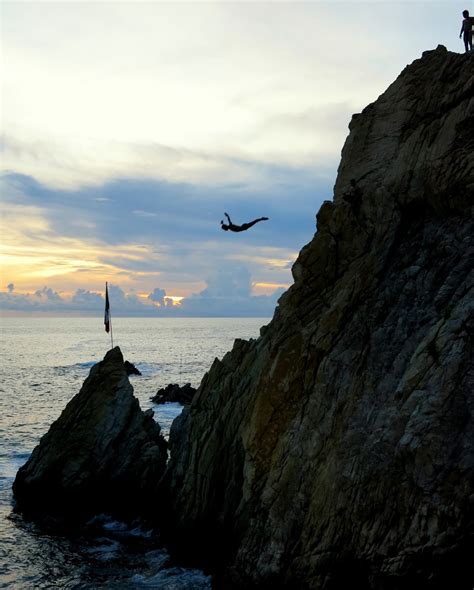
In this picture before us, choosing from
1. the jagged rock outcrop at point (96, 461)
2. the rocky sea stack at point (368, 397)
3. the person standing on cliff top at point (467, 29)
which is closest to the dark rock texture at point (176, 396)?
the jagged rock outcrop at point (96, 461)

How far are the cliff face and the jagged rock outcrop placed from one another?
724 cm

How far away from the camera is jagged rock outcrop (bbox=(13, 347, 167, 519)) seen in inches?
1313

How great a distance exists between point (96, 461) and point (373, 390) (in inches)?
814

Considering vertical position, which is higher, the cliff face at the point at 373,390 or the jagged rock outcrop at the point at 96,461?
the cliff face at the point at 373,390

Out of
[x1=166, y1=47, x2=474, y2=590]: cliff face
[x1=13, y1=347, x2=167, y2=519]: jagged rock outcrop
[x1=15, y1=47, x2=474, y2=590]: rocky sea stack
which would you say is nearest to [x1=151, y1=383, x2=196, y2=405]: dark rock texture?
[x1=13, y1=347, x2=167, y2=519]: jagged rock outcrop

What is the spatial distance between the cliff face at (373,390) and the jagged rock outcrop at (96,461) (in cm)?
724

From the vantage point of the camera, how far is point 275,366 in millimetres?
22812

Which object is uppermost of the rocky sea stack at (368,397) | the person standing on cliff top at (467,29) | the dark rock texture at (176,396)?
the person standing on cliff top at (467,29)

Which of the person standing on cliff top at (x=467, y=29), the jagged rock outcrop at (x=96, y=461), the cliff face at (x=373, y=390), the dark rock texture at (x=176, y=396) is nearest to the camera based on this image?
the cliff face at (x=373, y=390)

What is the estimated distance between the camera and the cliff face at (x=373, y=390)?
16062 millimetres

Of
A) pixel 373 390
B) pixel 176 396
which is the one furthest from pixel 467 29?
pixel 176 396

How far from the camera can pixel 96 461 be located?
34.2 metres

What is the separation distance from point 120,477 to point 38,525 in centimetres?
497

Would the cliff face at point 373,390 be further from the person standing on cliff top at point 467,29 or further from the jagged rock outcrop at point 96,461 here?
the jagged rock outcrop at point 96,461
